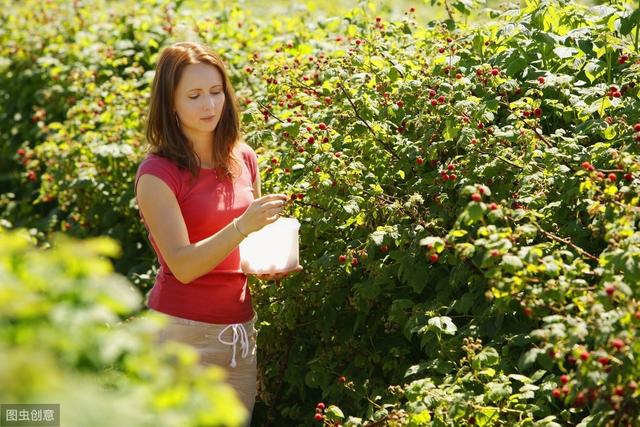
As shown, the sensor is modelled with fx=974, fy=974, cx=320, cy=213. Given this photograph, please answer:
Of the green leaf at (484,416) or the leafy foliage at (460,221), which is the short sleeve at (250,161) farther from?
the green leaf at (484,416)

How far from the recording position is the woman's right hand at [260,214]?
294cm

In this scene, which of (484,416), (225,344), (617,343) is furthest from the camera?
(225,344)

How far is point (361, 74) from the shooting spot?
3646 mm

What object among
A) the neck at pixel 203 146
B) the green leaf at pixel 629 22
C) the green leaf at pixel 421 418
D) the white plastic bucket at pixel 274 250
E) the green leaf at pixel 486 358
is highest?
the green leaf at pixel 629 22

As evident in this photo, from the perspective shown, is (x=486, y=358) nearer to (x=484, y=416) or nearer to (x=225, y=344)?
(x=484, y=416)

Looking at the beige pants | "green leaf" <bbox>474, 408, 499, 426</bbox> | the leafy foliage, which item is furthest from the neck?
"green leaf" <bbox>474, 408, 499, 426</bbox>

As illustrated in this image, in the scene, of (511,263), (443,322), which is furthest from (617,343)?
(443,322)

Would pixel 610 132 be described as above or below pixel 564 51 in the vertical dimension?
below

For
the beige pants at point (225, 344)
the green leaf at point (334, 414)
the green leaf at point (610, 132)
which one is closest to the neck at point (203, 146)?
the beige pants at point (225, 344)

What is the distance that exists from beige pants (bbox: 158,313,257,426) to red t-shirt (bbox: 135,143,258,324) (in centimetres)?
3

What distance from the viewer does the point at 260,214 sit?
9.64ft

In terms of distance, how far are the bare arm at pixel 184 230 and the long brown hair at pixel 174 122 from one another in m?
0.16

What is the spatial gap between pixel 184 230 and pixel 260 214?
258 millimetres

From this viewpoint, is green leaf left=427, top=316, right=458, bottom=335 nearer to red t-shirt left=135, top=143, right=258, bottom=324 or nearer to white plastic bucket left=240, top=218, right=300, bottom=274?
white plastic bucket left=240, top=218, right=300, bottom=274
